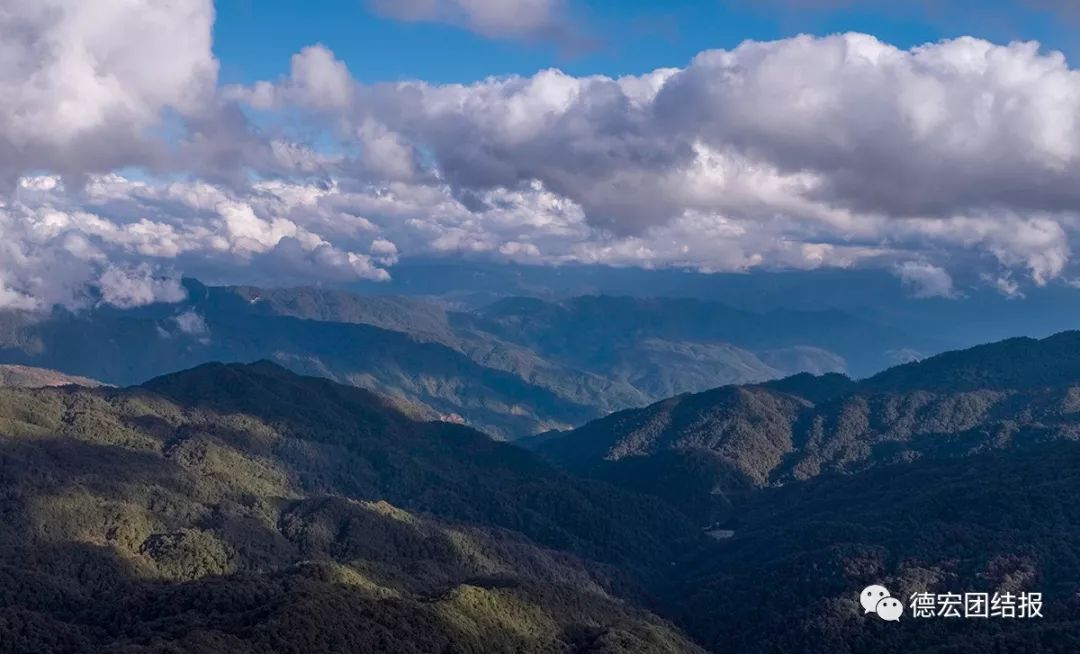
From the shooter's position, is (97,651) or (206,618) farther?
(206,618)

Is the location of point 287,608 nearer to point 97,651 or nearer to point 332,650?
point 332,650

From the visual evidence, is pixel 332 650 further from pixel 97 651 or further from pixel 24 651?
pixel 24 651

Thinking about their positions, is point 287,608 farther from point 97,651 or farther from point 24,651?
point 24,651

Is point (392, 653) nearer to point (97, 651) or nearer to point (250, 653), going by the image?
point (250, 653)

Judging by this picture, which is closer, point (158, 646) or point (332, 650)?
point (158, 646)

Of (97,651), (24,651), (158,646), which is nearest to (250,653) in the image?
(158,646)

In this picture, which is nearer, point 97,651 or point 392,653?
point 97,651

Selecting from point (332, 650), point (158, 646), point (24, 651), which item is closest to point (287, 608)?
point (332, 650)

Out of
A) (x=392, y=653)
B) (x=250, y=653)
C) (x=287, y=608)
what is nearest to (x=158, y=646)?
(x=250, y=653)
